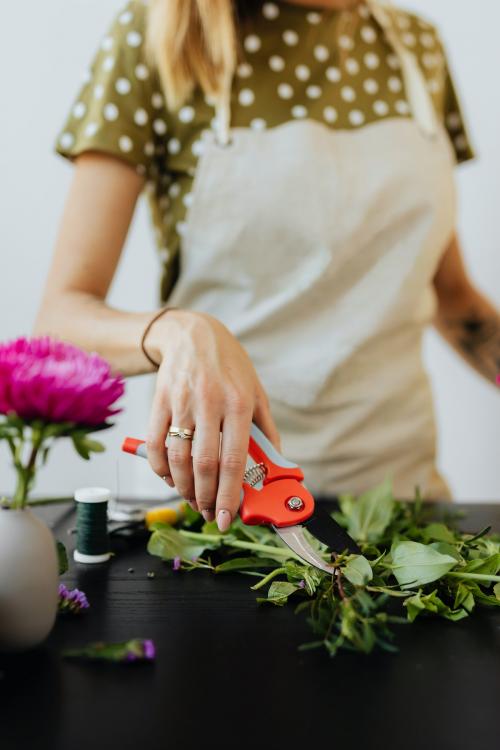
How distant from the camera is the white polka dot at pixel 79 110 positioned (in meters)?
0.99

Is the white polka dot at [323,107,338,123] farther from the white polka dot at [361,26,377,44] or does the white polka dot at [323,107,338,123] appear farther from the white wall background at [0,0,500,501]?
the white wall background at [0,0,500,501]

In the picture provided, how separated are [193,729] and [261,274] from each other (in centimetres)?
71

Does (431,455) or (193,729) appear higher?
(193,729)

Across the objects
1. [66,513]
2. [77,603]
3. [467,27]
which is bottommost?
[66,513]

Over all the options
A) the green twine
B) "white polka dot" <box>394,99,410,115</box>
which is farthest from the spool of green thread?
"white polka dot" <box>394,99,410,115</box>

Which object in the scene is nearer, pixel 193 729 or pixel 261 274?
pixel 193 729

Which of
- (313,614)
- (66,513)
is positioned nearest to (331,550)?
(313,614)

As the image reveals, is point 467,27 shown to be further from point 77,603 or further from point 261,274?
point 77,603

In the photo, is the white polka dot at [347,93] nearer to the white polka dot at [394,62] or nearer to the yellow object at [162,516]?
the white polka dot at [394,62]

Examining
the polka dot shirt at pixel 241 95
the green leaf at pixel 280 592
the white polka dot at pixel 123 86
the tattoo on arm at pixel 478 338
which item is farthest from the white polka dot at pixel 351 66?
the green leaf at pixel 280 592

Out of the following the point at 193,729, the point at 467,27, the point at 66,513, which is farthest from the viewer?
the point at 467,27

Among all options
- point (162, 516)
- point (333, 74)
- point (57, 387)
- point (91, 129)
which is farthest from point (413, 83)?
point (57, 387)

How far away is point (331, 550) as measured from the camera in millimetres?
583

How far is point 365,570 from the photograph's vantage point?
55 cm
